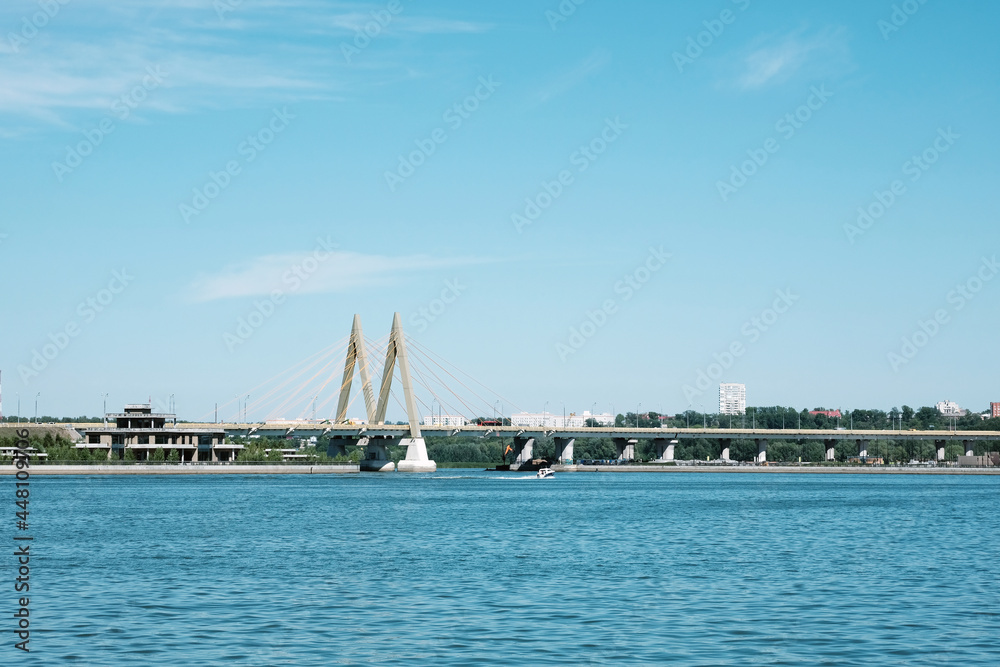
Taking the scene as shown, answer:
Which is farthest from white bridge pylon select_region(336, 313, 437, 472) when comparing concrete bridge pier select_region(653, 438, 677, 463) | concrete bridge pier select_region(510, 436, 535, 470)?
concrete bridge pier select_region(653, 438, 677, 463)

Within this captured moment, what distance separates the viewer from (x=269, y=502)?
252 ft

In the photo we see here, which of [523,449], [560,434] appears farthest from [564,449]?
[523,449]

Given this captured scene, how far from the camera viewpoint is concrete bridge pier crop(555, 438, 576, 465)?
18552 cm

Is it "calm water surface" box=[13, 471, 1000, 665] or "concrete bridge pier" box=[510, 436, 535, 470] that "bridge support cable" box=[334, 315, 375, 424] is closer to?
"concrete bridge pier" box=[510, 436, 535, 470]

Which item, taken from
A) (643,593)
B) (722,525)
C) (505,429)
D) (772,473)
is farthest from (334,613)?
(772,473)

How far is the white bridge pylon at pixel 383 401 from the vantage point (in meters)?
137

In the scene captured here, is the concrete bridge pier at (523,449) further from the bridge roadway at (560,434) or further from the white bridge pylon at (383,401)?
the white bridge pylon at (383,401)

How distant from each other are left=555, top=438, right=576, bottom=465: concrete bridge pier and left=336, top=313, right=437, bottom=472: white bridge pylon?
129 feet

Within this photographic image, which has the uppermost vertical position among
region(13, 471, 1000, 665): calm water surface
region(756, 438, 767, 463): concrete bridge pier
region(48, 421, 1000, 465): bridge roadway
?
region(48, 421, 1000, 465): bridge roadway

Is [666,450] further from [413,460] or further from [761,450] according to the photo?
[413,460]

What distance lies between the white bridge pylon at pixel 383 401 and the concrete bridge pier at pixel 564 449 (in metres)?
39.2

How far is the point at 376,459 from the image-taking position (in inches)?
5999

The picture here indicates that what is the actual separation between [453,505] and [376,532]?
84.5 feet

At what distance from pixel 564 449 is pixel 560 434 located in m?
10.6
